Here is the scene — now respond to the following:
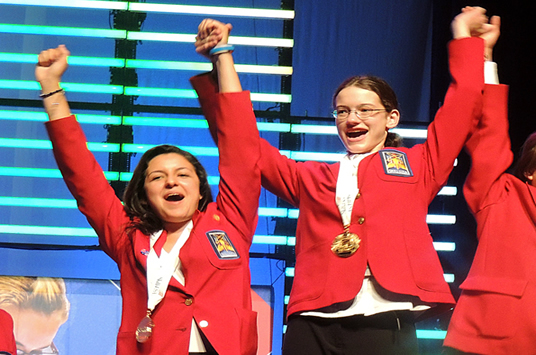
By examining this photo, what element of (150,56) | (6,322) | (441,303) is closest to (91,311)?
(6,322)

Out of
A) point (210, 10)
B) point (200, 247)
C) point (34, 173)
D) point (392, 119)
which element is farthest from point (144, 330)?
point (210, 10)

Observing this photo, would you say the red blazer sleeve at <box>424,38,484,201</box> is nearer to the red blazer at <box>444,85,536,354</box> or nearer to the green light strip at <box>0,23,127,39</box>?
the red blazer at <box>444,85,536,354</box>

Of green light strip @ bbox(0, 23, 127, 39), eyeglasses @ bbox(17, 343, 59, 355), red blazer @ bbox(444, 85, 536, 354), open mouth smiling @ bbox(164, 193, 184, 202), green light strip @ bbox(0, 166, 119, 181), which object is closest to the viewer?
red blazer @ bbox(444, 85, 536, 354)

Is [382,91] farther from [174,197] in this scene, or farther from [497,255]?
[174,197]

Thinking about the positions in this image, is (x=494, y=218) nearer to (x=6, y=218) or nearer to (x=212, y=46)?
(x=212, y=46)

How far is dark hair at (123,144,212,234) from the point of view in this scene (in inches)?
104

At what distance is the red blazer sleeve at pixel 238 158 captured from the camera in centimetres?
264

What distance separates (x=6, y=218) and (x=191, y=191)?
164 cm

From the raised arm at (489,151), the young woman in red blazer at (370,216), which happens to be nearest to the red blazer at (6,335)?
the young woman in red blazer at (370,216)

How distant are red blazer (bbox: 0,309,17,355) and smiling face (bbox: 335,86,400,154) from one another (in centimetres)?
164

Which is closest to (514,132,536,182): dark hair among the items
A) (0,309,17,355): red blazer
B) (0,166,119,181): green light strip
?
(0,166,119,181): green light strip

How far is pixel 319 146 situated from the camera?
402 cm

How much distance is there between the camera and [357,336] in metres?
A: 2.36

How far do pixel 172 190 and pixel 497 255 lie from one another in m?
1.22
